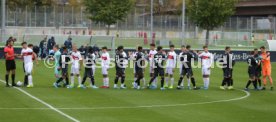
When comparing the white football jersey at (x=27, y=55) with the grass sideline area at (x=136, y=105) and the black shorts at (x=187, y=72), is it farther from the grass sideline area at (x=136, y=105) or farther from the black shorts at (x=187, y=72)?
the black shorts at (x=187, y=72)

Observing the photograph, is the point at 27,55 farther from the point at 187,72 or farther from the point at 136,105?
the point at 136,105

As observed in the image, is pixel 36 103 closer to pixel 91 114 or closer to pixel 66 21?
pixel 91 114

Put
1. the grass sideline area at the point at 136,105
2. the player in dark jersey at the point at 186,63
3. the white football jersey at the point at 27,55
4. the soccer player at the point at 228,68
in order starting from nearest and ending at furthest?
1. the grass sideline area at the point at 136,105
2. the white football jersey at the point at 27,55
3. the player in dark jersey at the point at 186,63
4. the soccer player at the point at 228,68

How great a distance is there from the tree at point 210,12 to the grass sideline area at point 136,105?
41997 millimetres

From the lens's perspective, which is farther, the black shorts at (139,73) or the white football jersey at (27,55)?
the black shorts at (139,73)

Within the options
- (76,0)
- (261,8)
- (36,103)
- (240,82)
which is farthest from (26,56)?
(76,0)

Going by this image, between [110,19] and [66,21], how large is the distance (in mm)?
6848

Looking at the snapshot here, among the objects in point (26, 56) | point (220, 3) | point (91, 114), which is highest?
point (220, 3)

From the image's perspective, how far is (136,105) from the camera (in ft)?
68.5

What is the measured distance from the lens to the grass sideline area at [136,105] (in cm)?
1792

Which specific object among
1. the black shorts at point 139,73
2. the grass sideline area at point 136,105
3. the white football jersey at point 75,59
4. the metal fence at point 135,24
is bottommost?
the grass sideline area at point 136,105

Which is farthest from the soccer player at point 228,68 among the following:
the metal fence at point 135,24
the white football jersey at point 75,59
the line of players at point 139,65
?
the metal fence at point 135,24

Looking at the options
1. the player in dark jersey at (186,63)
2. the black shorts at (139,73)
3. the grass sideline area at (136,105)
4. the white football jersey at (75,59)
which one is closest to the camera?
the grass sideline area at (136,105)

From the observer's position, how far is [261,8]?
96.6 m
